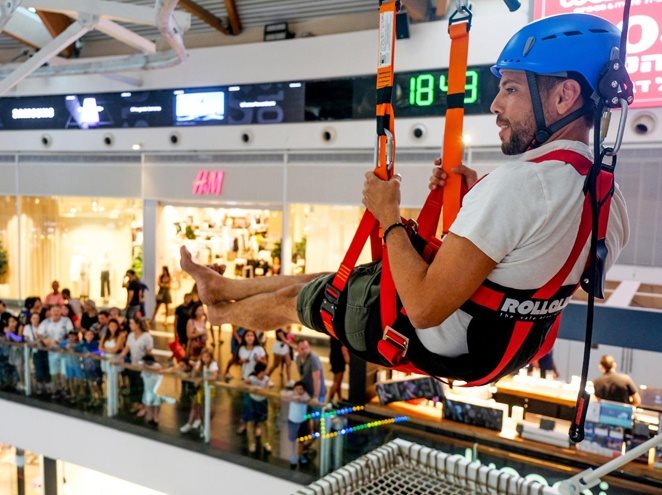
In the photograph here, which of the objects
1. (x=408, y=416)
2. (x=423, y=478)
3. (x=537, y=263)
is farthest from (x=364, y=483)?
(x=408, y=416)

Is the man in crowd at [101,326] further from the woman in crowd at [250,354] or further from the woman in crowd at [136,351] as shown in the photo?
the woman in crowd at [250,354]

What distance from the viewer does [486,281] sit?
5.45 feet

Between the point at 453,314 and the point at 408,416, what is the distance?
17.1 ft

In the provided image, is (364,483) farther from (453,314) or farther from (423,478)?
(453,314)

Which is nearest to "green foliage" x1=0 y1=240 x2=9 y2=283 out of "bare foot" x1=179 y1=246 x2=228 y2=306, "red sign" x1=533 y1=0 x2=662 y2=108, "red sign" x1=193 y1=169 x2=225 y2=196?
"red sign" x1=193 y1=169 x2=225 y2=196

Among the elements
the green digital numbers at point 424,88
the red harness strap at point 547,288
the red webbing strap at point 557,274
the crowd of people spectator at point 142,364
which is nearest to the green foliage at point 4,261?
the crowd of people spectator at point 142,364

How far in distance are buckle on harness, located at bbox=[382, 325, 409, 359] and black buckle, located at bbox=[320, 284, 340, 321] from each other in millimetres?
248

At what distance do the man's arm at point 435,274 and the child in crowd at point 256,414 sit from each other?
17.2 ft

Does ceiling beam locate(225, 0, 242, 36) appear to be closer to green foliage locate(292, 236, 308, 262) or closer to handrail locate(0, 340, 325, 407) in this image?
green foliage locate(292, 236, 308, 262)

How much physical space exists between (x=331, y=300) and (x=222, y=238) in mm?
10217

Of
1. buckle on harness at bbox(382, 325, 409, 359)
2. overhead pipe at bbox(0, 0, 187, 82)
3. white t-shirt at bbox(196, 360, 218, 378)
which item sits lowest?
white t-shirt at bbox(196, 360, 218, 378)

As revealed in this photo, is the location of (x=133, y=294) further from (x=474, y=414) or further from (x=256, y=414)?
(x=474, y=414)

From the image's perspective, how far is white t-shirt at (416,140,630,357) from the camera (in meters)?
1.54

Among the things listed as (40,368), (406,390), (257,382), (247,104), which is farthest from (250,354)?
(247,104)
